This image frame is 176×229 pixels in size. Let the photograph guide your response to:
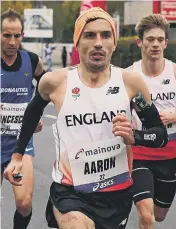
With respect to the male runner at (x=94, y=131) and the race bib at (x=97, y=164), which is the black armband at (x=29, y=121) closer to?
the male runner at (x=94, y=131)

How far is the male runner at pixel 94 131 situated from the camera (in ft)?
11.4

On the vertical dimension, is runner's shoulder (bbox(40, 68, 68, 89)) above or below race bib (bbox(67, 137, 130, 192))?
above

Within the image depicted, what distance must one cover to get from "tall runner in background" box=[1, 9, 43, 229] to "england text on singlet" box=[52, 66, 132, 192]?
4.98 feet

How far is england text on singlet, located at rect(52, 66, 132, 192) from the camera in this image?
137 inches

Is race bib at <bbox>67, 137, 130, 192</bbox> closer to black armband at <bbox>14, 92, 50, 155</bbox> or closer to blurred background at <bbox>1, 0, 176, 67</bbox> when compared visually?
black armband at <bbox>14, 92, 50, 155</bbox>

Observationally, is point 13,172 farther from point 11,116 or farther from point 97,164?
point 11,116

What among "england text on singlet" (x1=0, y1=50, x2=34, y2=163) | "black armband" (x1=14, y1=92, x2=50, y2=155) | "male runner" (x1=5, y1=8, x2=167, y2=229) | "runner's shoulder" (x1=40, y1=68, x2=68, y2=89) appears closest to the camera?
"male runner" (x1=5, y1=8, x2=167, y2=229)

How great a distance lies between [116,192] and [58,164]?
0.39 metres

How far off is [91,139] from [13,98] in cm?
185

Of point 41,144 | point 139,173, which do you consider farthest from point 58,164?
point 41,144

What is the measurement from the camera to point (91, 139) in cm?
349

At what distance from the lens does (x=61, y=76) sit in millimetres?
3607

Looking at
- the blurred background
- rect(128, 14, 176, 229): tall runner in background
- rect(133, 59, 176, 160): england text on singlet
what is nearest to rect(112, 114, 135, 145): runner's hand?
rect(128, 14, 176, 229): tall runner in background

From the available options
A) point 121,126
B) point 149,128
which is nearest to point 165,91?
point 149,128
